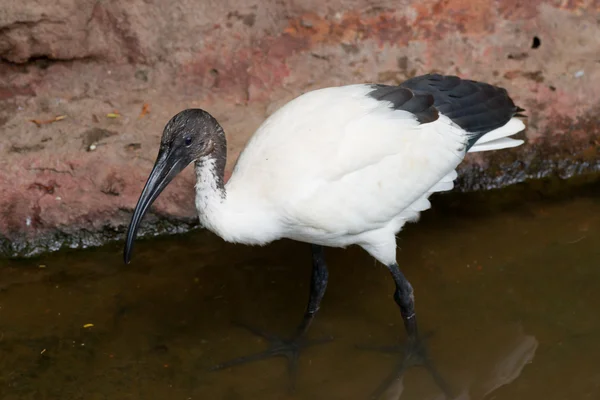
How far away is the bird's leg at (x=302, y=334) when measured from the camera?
157 inches

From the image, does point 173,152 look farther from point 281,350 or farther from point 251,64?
point 251,64

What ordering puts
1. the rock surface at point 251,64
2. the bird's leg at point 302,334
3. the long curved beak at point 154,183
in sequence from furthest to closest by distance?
the rock surface at point 251,64 < the bird's leg at point 302,334 < the long curved beak at point 154,183

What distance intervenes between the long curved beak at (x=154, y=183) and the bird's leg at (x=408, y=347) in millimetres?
1065

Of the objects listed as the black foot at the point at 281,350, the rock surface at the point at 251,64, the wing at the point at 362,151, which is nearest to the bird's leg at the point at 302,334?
the black foot at the point at 281,350

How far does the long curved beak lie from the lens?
3.48 meters

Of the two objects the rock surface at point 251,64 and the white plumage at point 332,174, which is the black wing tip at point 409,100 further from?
the rock surface at point 251,64

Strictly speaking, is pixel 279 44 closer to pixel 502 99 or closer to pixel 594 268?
pixel 502 99

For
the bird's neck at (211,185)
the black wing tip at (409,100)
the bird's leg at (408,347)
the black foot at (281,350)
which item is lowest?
the black foot at (281,350)

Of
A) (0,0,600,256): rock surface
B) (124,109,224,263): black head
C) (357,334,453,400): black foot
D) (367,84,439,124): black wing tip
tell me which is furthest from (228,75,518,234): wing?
(0,0,600,256): rock surface

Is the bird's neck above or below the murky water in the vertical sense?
above

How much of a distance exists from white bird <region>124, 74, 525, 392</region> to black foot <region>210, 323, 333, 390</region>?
0.4 inches

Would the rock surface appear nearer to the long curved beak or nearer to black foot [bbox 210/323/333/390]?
black foot [bbox 210/323/333/390]

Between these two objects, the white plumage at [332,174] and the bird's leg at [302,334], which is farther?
the bird's leg at [302,334]

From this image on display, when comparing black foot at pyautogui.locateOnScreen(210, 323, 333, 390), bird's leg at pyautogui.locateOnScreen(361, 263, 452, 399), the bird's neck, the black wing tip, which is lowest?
black foot at pyautogui.locateOnScreen(210, 323, 333, 390)
